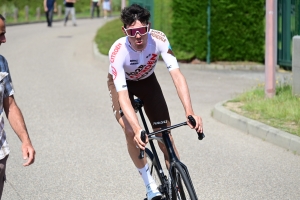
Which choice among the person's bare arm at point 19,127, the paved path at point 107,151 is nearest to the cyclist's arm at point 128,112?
the person's bare arm at point 19,127

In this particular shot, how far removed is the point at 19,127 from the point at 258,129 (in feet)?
19.0

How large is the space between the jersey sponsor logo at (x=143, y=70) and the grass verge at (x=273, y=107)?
3695mm

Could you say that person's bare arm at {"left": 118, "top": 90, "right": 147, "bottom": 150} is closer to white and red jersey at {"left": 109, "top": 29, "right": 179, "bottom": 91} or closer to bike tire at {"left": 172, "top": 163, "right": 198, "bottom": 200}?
white and red jersey at {"left": 109, "top": 29, "right": 179, "bottom": 91}

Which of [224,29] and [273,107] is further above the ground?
[224,29]

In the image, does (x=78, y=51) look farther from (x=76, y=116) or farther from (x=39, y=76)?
(x=76, y=116)

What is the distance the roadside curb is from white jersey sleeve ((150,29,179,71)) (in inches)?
138

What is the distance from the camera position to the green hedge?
17.7 metres

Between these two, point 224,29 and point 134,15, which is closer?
point 134,15

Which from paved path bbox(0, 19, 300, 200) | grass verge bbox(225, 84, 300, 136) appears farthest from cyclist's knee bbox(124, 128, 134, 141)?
grass verge bbox(225, 84, 300, 136)

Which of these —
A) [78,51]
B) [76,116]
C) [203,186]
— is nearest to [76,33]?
[78,51]

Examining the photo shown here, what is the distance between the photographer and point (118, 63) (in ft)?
18.4

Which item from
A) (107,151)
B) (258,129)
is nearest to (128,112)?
(107,151)

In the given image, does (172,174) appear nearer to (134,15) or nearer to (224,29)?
(134,15)

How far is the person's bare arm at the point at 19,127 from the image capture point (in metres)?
4.34
